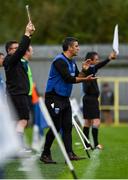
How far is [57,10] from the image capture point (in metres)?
53.3

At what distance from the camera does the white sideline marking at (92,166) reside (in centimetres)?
1254

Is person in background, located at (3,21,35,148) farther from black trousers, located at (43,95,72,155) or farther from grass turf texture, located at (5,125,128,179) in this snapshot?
grass turf texture, located at (5,125,128,179)

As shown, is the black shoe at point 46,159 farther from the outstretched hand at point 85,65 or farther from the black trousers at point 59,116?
the outstretched hand at point 85,65

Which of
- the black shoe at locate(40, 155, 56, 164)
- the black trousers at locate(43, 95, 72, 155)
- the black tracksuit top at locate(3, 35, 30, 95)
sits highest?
the black tracksuit top at locate(3, 35, 30, 95)

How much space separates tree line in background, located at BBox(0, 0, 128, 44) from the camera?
50.3 m

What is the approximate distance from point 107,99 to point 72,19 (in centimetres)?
1839

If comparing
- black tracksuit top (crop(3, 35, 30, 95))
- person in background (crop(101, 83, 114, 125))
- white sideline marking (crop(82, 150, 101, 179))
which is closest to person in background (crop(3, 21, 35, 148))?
black tracksuit top (crop(3, 35, 30, 95))

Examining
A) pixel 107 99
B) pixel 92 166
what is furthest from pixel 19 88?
pixel 107 99

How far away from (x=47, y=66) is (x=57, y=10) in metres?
19.9

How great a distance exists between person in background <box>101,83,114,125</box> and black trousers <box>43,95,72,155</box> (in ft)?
60.9

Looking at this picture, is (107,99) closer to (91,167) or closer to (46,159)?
(46,159)

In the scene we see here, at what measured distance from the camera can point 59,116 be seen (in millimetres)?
14633

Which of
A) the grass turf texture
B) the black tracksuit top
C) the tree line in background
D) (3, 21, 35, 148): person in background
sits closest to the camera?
the grass turf texture

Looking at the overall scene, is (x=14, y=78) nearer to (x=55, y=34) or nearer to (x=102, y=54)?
(x=102, y=54)
